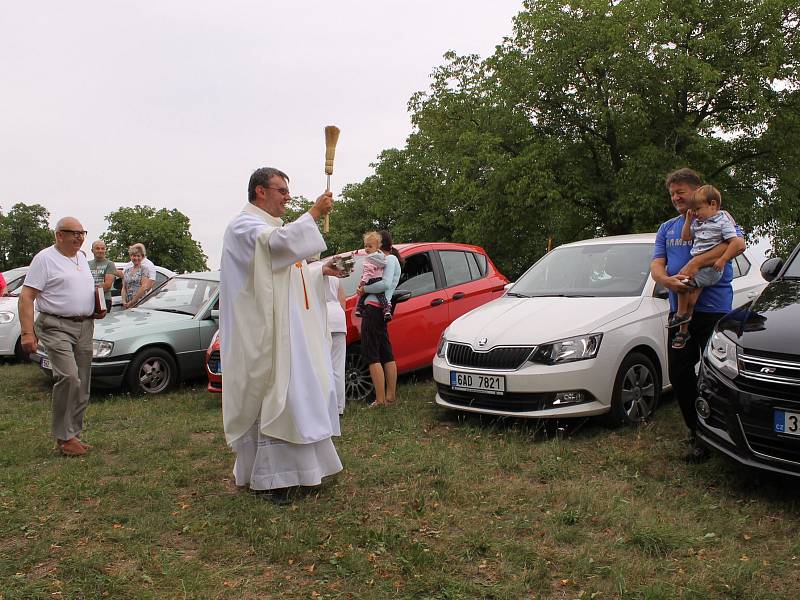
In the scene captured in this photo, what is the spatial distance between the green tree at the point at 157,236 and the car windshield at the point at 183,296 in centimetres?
6131

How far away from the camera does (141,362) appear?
869 centimetres

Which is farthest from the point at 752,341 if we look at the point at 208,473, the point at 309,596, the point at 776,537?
the point at 208,473

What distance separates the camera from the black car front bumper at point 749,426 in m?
4.07

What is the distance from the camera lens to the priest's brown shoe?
598 cm

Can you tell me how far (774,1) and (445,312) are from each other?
2046 centimetres

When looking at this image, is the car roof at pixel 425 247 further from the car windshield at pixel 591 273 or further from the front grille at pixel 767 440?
the front grille at pixel 767 440

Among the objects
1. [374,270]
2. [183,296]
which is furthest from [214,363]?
[183,296]

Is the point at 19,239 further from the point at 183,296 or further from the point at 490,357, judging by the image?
the point at 490,357

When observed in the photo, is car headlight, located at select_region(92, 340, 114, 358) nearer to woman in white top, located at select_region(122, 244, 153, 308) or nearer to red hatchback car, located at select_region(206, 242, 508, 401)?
red hatchback car, located at select_region(206, 242, 508, 401)

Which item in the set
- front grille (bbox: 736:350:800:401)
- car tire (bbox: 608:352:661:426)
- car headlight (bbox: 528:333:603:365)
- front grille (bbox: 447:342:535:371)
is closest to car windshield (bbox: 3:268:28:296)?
front grille (bbox: 447:342:535:371)

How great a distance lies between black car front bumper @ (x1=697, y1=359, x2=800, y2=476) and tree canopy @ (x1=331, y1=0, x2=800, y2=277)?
19343 millimetres

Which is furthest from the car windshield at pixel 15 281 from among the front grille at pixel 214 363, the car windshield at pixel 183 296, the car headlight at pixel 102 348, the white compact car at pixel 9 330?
the front grille at pixel 214 363

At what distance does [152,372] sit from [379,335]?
3.08 m

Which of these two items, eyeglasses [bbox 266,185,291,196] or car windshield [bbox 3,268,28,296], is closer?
eyeglasses [bbox 266,185,291,196]
